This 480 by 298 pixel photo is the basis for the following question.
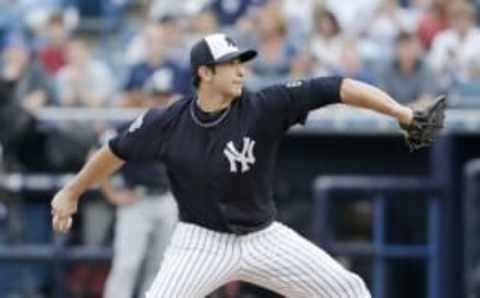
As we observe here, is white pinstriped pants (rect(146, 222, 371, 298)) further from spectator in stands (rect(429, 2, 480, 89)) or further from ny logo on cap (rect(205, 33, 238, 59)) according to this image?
spectator in stands (rect(429, 2, 480, 89))

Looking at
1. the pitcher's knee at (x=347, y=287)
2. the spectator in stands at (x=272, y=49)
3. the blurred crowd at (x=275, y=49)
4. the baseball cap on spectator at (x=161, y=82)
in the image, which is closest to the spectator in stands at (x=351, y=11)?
the blurred crowd at (x=275, y=49)

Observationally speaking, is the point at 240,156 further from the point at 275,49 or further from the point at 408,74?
the point at 275,49

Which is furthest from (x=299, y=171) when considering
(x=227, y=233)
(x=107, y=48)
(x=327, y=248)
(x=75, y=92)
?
(x=227, y=233)

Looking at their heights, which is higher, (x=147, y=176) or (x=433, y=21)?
(x=433, y=21)

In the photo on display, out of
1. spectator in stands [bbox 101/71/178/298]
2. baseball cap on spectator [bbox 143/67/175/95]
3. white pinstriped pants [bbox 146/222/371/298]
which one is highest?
baseball cap on spectator [bbox 143/67/175/95]

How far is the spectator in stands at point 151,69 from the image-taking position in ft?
38.8

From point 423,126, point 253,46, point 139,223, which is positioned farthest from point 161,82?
point 423,126

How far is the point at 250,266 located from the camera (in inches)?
309

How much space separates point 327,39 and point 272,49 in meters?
0.47

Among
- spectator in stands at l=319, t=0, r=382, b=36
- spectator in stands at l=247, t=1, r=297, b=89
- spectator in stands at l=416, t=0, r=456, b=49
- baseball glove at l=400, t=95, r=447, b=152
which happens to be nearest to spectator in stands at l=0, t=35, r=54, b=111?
spectator in stands at l=247, t=1, r=297, b=89

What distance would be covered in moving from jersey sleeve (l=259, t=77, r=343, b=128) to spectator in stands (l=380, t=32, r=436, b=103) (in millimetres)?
3611

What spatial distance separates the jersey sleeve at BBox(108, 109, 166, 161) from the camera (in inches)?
314

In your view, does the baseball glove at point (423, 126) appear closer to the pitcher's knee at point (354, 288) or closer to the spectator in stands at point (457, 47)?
the pitcher's knee at point (354, 288)

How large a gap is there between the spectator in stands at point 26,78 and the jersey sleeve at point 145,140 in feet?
11.9
